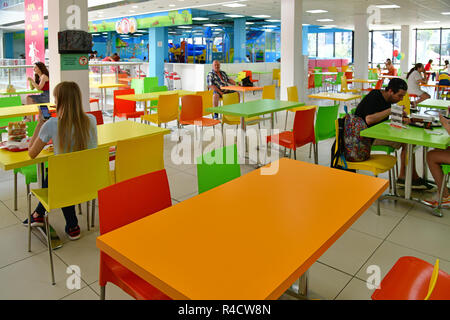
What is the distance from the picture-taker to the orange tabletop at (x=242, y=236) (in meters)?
1.19

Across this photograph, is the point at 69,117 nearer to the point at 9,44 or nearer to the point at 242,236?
the point at 242,236

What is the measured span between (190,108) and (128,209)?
378cm

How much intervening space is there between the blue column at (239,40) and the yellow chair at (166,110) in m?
10.6

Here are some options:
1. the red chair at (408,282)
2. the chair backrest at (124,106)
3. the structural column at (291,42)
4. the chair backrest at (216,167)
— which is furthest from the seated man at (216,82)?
the red chair at (408,282)

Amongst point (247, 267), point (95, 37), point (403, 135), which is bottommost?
point (247, 267)

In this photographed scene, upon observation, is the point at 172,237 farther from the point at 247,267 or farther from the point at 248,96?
the point at 248,96

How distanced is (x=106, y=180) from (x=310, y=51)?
24.1 metres

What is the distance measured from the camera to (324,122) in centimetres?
436

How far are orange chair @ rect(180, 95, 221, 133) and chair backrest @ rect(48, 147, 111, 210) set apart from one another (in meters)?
2.85

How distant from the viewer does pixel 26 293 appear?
2260 mm

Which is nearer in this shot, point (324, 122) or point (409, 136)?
point (409, 136)

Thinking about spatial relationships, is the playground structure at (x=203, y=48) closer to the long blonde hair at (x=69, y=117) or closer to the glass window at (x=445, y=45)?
the glass window at (x=445, y=45)

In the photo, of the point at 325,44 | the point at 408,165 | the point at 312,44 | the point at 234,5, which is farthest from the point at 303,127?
the point at 312,44

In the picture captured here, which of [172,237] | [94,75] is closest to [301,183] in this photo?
[172,237]
